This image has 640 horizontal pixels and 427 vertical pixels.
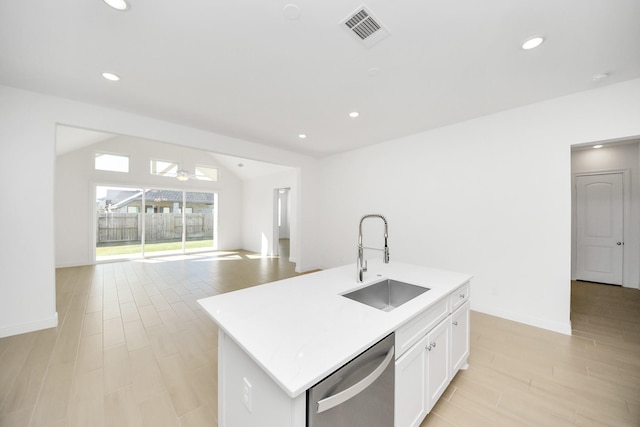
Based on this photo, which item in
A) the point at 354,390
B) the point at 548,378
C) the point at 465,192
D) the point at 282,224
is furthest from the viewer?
the point at 282,224

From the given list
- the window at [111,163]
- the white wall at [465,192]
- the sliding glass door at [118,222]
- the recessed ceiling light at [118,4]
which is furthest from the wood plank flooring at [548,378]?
the window at [111,163]

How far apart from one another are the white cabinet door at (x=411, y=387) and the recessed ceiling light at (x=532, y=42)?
2295 millimetres

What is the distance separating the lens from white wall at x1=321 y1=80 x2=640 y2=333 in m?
2.61

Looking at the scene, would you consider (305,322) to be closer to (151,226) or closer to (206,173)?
(151,226)

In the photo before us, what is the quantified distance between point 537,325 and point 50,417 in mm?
4504

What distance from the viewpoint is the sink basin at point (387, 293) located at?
1777mm

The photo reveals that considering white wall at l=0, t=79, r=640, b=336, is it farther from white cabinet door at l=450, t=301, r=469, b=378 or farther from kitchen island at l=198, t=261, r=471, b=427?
kitchen island at l=198, t=261, r=471, b=427

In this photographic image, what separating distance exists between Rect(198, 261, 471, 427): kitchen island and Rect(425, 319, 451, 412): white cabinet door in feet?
0.07

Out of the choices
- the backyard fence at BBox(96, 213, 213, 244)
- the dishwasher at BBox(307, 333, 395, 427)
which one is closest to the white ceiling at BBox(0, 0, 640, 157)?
the dishwasher at BBox(307, 333, 395, 427)

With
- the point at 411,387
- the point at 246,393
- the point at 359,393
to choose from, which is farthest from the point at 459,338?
the point at 246,393

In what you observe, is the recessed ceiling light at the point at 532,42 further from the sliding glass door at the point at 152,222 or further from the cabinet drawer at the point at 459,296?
the sliding glass door at the point at 152,222

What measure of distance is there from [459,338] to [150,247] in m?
8.01

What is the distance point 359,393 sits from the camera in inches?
37.7

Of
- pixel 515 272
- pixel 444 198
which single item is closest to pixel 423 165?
pixel 444 198
